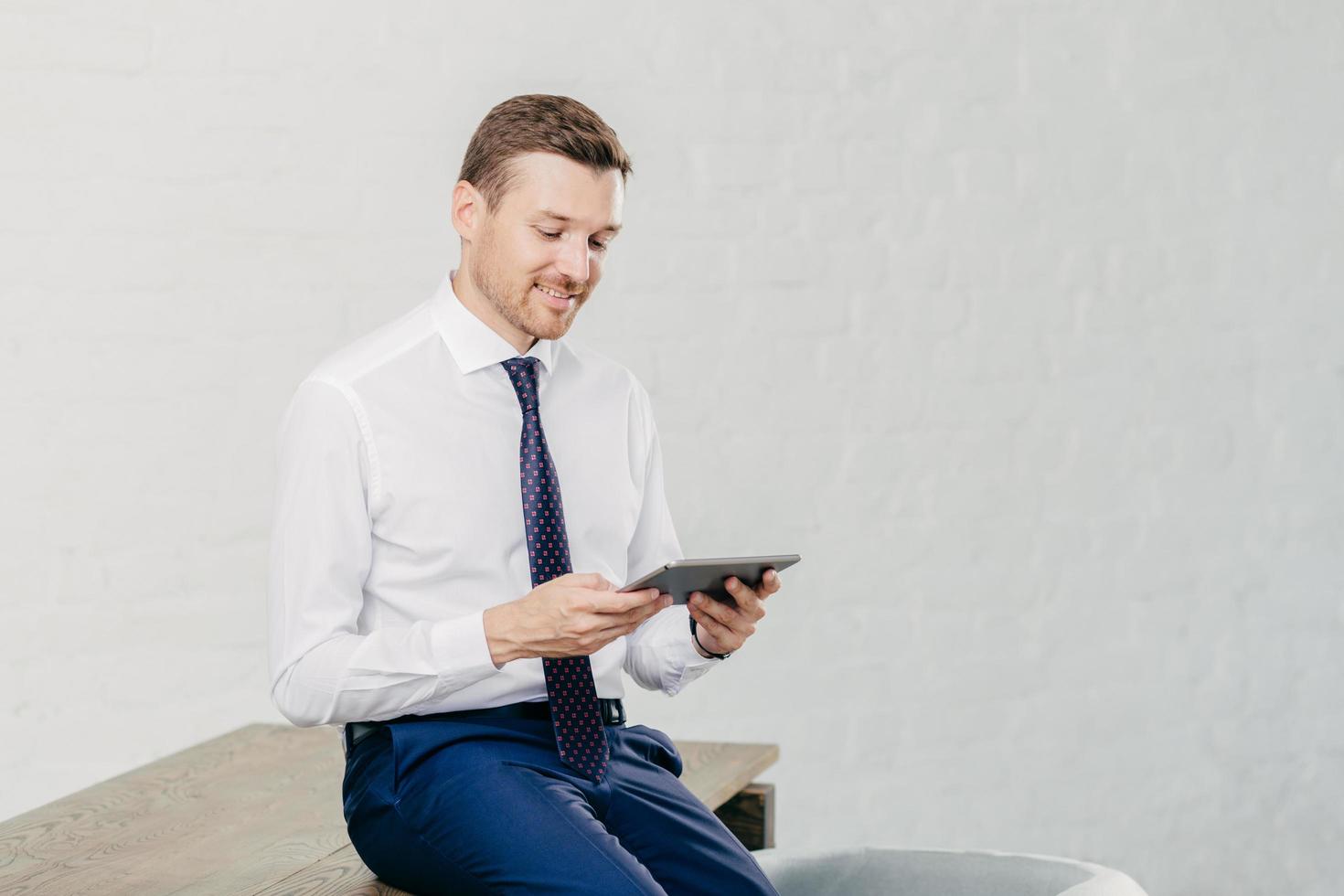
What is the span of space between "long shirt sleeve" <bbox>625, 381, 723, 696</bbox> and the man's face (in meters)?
0.23

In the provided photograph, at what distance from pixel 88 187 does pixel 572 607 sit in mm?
1952

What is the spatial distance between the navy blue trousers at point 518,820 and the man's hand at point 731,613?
0.18 metres

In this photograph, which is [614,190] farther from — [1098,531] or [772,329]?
[1098,531]

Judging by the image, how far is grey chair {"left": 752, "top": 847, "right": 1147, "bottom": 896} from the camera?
189cm

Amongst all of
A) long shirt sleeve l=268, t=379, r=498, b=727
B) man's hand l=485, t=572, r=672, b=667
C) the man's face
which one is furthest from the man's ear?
man's hand l=485, t=572, r=672, b=667

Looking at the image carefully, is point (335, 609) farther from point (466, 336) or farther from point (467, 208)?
point (467, 208)

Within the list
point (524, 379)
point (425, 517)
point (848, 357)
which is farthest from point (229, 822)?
point (848, 357)

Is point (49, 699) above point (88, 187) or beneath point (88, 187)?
beneath

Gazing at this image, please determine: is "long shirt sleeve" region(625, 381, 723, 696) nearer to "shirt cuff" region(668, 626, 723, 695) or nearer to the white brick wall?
"shirt cuff" region(668, 626, 723, 695)

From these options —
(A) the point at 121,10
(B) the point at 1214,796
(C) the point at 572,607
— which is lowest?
(B) the point at 1214,796

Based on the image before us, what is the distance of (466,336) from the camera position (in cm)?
177

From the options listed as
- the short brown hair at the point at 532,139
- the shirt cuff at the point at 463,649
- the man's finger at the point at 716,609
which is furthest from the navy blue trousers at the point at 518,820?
the short brown hair at the point at 532,139

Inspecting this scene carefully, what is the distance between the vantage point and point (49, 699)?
300cm

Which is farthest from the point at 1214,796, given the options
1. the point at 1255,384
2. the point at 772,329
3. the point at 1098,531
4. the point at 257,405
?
the point at 257,405
